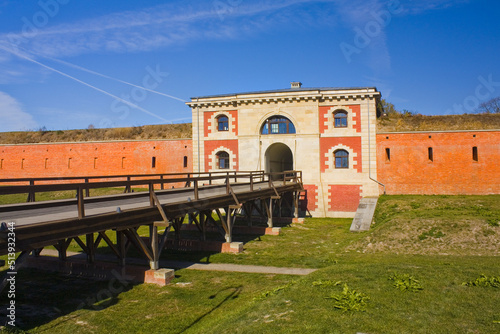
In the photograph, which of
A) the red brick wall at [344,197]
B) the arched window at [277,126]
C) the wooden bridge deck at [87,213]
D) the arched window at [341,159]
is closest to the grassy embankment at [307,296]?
the wooden bridge deck at [87,213]

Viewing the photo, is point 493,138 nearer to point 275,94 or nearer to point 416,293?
point 275,94

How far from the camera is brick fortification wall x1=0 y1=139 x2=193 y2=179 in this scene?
26.9 metres

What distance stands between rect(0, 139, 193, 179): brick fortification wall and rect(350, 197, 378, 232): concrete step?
12.2 m

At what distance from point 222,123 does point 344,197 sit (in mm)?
9550

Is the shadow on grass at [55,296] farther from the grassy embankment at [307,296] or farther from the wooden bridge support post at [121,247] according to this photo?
the wooden bridge support post at [121,247]

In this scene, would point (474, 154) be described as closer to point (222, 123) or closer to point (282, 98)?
point (282, 98)

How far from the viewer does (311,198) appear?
77.9 feet

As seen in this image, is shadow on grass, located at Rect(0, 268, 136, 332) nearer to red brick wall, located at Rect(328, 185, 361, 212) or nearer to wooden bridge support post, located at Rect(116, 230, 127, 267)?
wooden bridge support post, located at Rect(116, 230, 127, 267)

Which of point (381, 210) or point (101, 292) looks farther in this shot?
point (381, 210)

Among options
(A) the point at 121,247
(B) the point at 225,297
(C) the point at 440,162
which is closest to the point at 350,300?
(B) the point at 225,297

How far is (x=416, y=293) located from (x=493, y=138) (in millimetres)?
18818

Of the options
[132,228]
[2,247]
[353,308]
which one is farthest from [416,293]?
[2,247]

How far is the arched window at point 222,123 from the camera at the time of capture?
25500 millimetres

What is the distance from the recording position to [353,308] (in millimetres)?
6086
